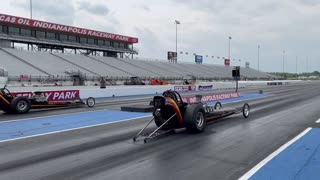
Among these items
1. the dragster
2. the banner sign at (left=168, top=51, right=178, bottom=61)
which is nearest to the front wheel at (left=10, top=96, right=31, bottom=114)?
the dragster

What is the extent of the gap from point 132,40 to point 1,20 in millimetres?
30058

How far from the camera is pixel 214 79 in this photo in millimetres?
74188

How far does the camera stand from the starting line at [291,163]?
5727 millimetres

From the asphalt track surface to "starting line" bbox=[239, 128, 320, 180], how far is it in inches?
8.7

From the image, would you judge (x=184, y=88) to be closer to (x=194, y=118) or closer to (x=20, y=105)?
(x=20, y=105)

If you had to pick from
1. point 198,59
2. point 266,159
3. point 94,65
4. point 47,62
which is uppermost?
point 198,59

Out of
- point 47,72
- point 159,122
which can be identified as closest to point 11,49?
point 47,72

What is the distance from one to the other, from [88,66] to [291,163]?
48882 millimetres

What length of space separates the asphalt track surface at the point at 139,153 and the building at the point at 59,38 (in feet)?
148

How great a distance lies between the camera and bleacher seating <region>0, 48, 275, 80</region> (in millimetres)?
43438

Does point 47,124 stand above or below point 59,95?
below

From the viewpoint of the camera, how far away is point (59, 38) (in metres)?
57.7

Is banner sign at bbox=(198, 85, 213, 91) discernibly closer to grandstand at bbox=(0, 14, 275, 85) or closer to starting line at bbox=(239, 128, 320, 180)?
grandstand at bbox=(0, 14, 275, 85)

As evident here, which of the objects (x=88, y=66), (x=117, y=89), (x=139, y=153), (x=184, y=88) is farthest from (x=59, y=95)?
(x=88, y=66)
